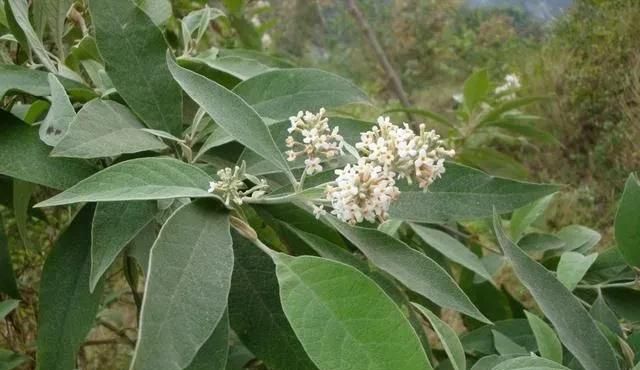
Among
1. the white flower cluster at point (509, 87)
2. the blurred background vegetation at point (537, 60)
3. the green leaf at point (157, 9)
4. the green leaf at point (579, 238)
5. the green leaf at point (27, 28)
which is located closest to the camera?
the green leaf at point (27, 28)

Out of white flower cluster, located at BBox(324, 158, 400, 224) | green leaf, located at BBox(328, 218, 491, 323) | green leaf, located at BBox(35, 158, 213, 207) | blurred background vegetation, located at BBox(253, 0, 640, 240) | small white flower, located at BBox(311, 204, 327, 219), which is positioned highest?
green leaf, located at BBox(35, 158, 213, 207)

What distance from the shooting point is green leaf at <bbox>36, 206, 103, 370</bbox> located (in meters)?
0.51

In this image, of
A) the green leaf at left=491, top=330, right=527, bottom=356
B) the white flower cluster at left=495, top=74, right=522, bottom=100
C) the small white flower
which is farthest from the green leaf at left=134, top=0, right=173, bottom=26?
the white flower cluster at left=495, top=74, right=522, bottom=100

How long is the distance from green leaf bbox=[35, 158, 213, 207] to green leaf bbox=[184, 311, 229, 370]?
9cm

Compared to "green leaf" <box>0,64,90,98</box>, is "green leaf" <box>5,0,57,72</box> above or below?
above

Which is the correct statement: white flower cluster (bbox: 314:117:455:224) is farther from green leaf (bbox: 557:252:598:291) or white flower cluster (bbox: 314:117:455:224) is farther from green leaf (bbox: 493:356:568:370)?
green leaf (bbox: 557:252:598:291)

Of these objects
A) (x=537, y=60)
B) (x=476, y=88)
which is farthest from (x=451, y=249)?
(x=537, y=60)

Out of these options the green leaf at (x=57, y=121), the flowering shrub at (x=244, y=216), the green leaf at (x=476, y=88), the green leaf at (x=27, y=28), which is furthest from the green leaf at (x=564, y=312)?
the green leaf at (x=476, y=88)

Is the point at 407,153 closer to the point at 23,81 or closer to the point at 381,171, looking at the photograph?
the point at 381,171

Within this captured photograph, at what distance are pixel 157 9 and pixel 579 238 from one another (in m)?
0.60

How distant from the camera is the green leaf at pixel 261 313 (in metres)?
0.49

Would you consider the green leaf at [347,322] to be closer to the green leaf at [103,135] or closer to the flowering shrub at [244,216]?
the flowering shrub at [244,216]

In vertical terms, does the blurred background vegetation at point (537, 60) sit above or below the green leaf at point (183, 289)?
below

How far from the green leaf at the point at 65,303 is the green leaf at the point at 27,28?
0.57 feet
